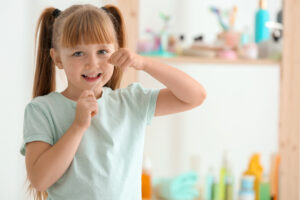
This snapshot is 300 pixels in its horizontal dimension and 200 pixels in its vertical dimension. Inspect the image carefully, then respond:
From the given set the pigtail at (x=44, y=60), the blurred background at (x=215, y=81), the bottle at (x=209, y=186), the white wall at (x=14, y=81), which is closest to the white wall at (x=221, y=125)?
the blurred background at (x=215, y=81)

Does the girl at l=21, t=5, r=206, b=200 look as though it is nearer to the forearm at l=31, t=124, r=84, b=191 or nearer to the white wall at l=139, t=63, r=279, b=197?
the forearm at l=31, t=124, r=84, b=191

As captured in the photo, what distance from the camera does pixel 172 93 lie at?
84 cm

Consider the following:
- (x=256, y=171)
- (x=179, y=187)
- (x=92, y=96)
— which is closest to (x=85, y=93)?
(x=92, y=96)

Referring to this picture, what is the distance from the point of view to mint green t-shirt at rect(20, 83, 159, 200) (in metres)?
0.75

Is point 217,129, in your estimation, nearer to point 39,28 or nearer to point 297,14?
point 297,14

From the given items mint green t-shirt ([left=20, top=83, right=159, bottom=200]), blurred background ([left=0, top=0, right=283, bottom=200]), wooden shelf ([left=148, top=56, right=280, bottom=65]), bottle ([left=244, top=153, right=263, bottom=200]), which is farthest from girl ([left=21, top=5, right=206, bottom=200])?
bottle ([left=244, top=153, right=263, bottom=200])

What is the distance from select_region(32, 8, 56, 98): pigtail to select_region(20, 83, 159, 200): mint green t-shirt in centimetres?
4

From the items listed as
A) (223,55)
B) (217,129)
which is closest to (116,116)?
(223,55)

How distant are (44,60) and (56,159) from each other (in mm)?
198

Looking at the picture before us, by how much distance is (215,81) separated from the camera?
6.73ft

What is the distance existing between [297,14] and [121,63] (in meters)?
1.27

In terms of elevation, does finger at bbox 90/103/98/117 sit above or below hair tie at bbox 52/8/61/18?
below

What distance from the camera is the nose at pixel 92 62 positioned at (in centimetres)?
74

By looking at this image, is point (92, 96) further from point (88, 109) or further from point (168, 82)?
point (168, 82)
